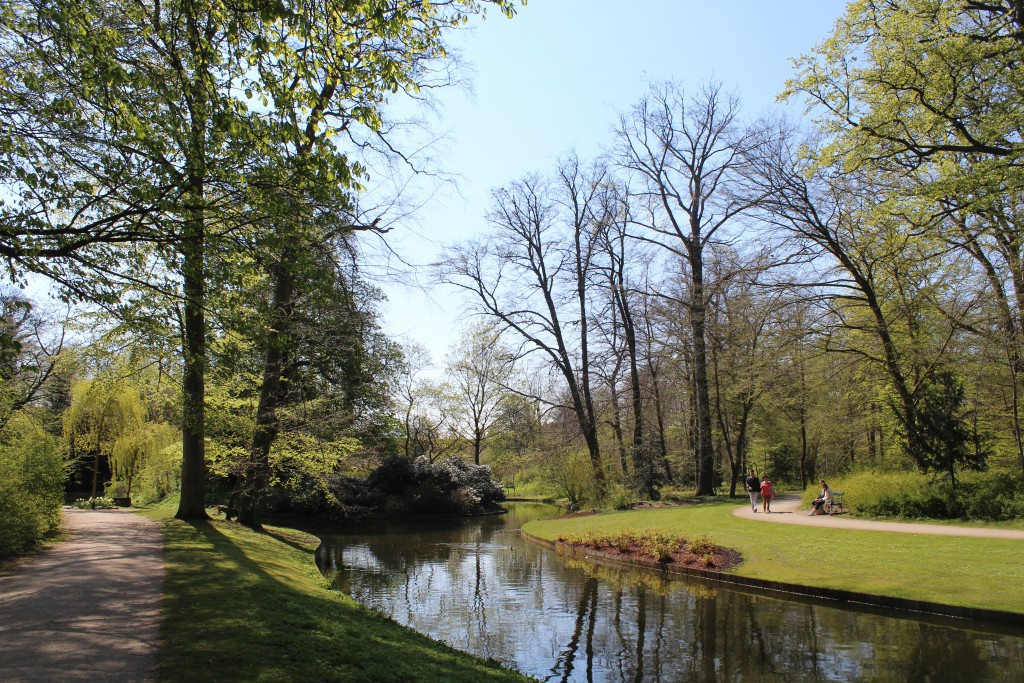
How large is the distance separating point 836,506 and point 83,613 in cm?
1929

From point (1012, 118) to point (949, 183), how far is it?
62.2 inches

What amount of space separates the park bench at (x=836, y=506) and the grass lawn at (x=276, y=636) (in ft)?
49.2

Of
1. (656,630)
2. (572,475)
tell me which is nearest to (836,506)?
(572,475)

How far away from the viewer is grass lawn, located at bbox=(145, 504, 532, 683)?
17.9 ft

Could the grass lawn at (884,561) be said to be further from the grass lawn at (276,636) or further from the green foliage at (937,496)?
the grass lawn at (276,636)

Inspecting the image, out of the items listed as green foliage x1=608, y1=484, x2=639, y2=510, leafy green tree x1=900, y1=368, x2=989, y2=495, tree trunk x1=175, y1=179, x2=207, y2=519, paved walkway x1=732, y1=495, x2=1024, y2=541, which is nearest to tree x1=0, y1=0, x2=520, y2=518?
tree trunk x1=175, y1=179, x2=207, y2=519

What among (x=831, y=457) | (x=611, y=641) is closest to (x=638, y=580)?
(x=611, y=641)

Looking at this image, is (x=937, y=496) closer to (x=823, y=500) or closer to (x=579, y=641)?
(x=823, y=500)

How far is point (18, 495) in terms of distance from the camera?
33.4ft

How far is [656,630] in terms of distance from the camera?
9.66 meters

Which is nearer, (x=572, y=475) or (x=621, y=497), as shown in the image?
(x=621, y=497)

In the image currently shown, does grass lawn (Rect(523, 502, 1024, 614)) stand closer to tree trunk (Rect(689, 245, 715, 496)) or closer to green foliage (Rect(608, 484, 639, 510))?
green foliage (Rect(608, 484, 639, 510))

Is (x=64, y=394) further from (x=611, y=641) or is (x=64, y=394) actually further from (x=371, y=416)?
(x=611, y=641)

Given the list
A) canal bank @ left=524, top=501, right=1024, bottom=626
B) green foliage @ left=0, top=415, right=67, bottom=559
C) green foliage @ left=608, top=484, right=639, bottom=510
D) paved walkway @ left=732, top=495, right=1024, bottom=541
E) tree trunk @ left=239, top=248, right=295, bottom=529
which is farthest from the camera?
green foliage @ left=608, top=484, right=639, bottom=510
